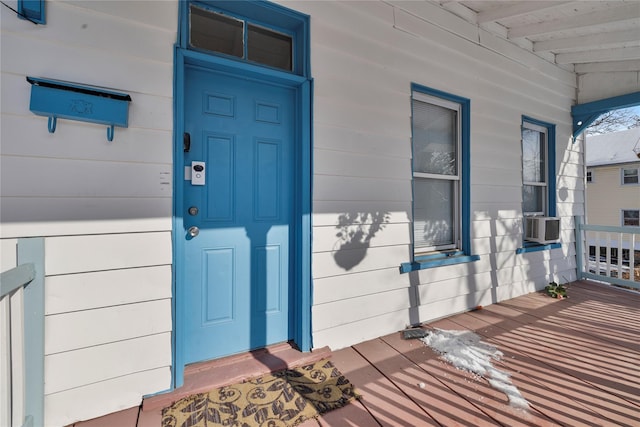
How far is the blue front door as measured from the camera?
72.6 inches

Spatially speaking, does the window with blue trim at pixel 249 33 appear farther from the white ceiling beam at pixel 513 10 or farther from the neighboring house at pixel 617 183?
the neighboring house at pixel 617 183

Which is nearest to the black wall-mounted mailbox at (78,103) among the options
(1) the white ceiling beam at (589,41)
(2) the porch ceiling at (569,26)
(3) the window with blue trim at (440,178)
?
(3) the window with blue trim at (440,178)

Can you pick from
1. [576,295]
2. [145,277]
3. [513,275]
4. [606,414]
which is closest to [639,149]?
[576,295]

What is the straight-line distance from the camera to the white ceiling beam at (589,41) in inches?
119

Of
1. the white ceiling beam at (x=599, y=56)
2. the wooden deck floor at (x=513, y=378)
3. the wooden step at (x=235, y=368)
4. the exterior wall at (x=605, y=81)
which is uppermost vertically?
the white ceiling beam at (x=599, y=56)

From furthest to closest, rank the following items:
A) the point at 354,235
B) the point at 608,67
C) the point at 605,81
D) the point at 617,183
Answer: the point at 617,183 < the point at 605,81 < the point at 608,67 < the point at 354,235

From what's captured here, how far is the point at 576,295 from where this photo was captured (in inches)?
138

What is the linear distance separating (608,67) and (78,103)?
Answer: 19.0 ft

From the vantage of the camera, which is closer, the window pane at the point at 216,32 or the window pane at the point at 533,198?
the window pane at the point at 216,32

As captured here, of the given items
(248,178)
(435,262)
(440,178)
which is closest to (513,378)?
(435,262)

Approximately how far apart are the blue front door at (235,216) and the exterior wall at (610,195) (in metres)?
13.1

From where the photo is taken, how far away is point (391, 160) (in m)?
2.46

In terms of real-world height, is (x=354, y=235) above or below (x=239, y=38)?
below

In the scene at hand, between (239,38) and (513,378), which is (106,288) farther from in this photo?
(513,378)
